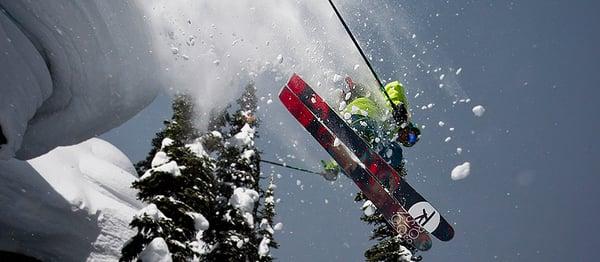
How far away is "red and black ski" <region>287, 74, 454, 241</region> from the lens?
9.87 meters

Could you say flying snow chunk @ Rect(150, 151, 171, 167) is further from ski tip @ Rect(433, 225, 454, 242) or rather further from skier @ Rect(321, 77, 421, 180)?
ski tip @ Rect(433, 225, 454, 242)

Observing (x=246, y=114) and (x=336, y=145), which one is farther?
(x=246, y=114)

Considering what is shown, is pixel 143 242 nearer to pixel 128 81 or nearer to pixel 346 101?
pixel 128 81

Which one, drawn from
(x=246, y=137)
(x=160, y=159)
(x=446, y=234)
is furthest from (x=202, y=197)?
(x=446, y=234)

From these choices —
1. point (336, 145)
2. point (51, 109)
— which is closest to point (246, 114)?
point (336, 145)

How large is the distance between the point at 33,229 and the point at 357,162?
7.94m

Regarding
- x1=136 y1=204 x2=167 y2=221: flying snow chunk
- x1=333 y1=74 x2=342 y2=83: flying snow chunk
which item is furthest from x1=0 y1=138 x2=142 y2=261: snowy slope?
x1=333 y1=74 x2=342 y2=83: flying snow chunk

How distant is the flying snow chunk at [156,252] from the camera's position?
26.5 feet

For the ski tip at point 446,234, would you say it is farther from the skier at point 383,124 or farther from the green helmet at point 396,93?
the green helmet at point 396,93

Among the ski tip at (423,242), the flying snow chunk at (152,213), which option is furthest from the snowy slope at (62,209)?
the ski tip at (423,242)

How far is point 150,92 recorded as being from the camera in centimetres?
823

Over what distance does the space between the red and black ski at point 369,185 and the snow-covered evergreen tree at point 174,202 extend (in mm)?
2765

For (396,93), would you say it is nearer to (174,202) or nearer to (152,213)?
(174,202)

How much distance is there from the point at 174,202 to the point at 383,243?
17.2ft
